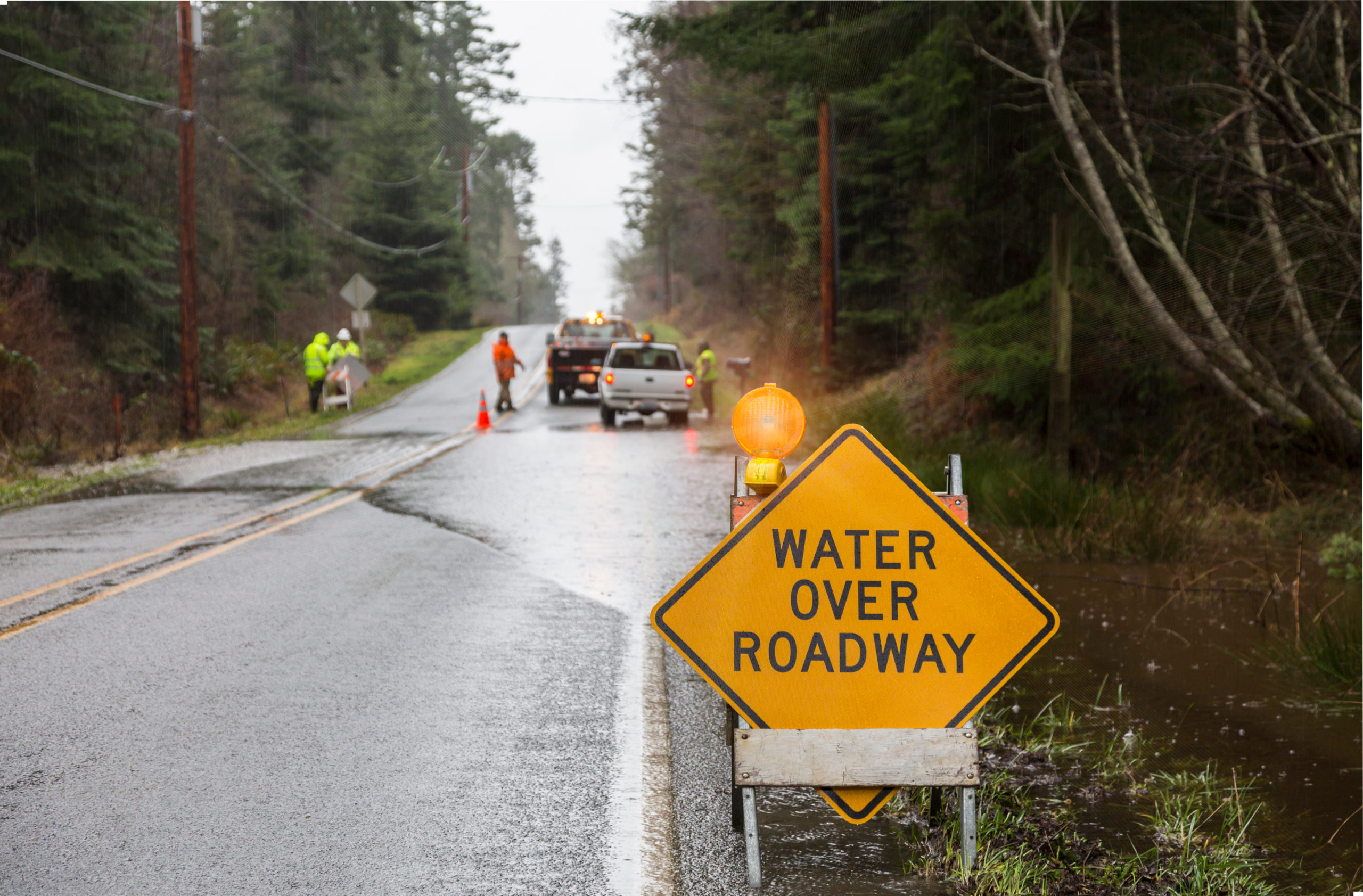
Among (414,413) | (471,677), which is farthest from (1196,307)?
(414,413)

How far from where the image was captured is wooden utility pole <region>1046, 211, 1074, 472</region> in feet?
45.0

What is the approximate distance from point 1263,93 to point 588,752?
616cm

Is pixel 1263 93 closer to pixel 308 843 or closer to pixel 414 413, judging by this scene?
pixel 308 843

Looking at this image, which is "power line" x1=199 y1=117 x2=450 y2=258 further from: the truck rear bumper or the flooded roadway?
the flooded roadway

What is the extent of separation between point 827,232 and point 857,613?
22292mm

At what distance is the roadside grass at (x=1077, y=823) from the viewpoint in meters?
4.21

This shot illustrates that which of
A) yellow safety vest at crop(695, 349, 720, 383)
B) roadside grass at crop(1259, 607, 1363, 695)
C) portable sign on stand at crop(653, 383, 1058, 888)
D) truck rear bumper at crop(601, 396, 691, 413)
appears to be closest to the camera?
portable sign on stand at crop(653, 383, 1058, 888)

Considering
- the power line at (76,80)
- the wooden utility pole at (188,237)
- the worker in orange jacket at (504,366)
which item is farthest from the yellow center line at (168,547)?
the worker in orange jacket at (504,366)

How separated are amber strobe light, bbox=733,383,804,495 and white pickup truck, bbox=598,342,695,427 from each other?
20183mm

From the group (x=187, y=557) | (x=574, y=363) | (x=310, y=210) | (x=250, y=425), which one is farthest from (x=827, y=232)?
(x=310, y=210)

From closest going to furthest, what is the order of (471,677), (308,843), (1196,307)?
1. (308,843)
2. (471,677)
3. (1196,307)

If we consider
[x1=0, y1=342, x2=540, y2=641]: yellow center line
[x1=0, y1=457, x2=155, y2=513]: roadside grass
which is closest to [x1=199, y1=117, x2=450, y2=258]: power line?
[x1=0, y1=457, x2=155, y2=513]: roadside grass

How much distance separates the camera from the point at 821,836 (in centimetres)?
457

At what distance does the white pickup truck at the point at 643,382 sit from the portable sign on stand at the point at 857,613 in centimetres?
2048
